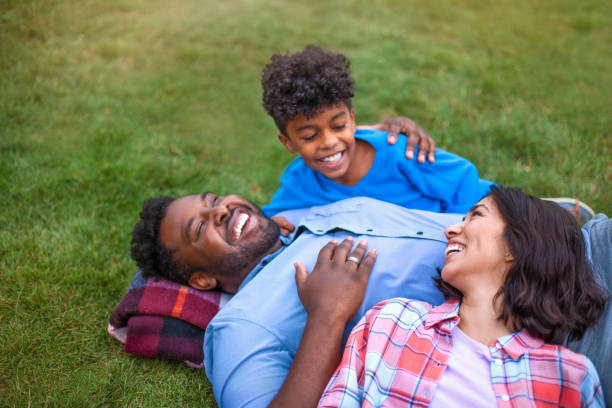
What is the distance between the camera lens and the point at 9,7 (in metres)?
6.17


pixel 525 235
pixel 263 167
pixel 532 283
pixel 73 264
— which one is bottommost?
pixel 73 264

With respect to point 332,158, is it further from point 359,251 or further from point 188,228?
point 188,228

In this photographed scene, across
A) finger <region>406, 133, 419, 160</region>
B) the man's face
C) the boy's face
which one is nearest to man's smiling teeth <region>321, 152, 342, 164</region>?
the boy's face

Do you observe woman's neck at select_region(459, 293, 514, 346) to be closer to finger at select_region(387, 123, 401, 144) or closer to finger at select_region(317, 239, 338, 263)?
finger at select_region(317, 239, 338, 263)

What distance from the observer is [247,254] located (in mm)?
3135

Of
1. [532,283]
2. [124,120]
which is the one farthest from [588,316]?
[124,120]

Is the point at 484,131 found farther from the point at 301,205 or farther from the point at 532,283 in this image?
the point at 532,283

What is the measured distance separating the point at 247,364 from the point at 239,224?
1071mm

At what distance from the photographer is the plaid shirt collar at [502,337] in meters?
2.05

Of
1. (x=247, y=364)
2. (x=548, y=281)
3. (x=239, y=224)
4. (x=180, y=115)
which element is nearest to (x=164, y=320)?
(x=239, y=224)

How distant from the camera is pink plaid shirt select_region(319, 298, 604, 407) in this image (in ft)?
6.24

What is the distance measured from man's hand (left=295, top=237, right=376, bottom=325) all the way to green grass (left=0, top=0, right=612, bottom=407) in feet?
3.61

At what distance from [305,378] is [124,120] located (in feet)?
13.2

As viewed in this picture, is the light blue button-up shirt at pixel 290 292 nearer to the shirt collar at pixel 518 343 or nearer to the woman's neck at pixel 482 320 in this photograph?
the woman's neck at pixel 482 320
